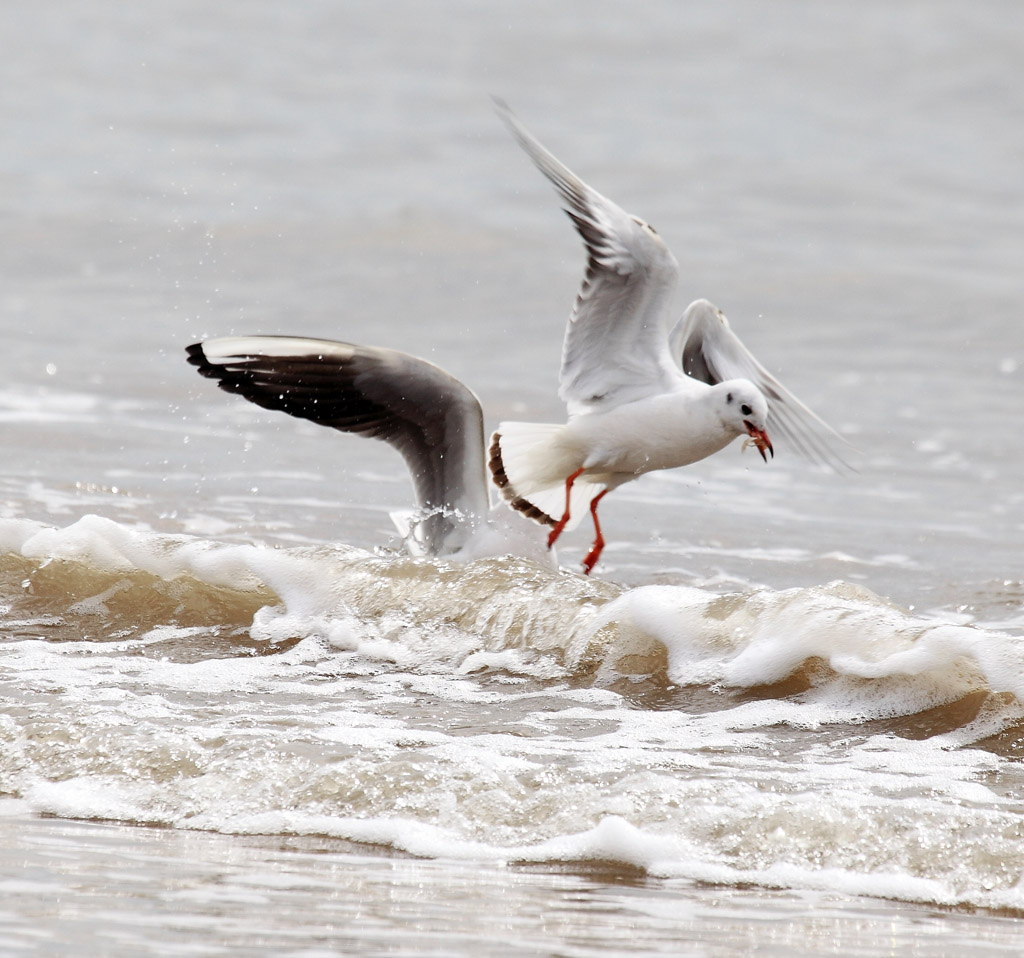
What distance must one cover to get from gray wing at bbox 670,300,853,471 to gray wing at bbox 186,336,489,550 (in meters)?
1.26

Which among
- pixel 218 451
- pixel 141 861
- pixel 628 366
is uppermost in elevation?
pixel 628 366

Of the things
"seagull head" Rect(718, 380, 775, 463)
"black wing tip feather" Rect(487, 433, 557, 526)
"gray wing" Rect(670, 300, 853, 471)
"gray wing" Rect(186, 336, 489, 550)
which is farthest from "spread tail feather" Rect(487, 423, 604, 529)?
"gray wing" Rect(670, 300, 853, 471)

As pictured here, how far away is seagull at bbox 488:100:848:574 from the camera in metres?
5.69

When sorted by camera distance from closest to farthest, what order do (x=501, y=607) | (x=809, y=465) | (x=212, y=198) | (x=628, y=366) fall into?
(x=501, y=607)
(x=628, y=366)
(x=809, y=465)
(x=212, y=198)

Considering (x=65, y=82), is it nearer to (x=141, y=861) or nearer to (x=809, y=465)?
(x=809, y=465)

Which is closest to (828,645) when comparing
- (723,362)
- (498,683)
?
(498,683)

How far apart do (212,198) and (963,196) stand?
8952mm

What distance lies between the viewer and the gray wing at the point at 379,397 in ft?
18.3

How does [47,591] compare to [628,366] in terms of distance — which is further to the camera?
[628,366]

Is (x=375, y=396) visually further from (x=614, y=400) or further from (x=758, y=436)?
(x=758, y=436)

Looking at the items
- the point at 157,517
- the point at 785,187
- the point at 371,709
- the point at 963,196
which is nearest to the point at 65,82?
the point at 785,187

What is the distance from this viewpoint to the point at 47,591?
5484 millimetres

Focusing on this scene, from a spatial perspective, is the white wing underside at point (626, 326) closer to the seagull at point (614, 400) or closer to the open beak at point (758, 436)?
the seagull at point (614, 400)

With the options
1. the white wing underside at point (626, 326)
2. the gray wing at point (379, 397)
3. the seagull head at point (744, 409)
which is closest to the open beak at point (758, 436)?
the seagull head at point (744, 409)
